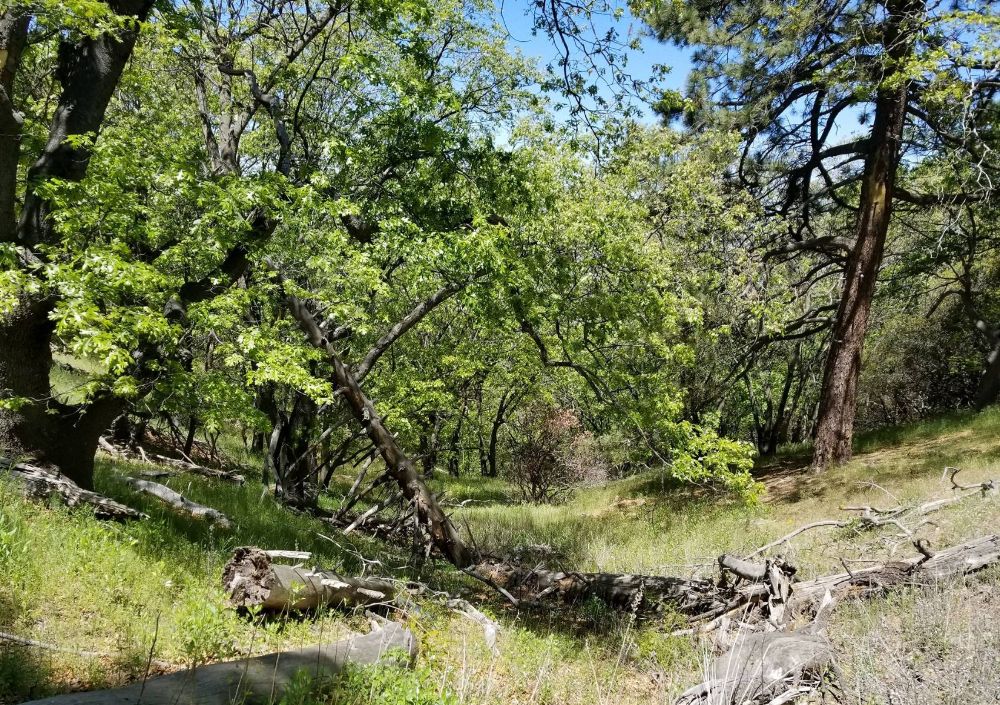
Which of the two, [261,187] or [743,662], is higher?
[261,187]

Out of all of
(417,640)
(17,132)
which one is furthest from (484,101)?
(417,640)

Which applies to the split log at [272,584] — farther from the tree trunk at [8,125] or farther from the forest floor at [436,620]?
the tree trunk at [8,125]

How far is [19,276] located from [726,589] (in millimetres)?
7742

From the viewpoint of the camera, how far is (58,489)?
5.95 meters

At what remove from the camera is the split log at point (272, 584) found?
4992 mm

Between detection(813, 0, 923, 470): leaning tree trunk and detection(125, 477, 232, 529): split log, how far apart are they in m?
11.5

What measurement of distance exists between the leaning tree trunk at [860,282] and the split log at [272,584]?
11.2 m

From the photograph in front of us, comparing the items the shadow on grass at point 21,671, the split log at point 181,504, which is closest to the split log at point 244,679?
the shadow on grass at point 21,671

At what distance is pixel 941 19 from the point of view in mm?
9133

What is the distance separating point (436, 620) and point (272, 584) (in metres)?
1.95

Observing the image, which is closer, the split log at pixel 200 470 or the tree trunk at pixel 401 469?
the tree trunk at pixel 401 469

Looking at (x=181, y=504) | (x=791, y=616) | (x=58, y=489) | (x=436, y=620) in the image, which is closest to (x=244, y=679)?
(x=436, y=620)

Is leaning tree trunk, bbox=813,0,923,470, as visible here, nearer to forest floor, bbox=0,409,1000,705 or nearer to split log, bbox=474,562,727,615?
forest floor, bbox=0,409,1000,705

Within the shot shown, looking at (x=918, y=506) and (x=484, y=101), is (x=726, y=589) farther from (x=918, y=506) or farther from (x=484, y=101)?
(x=484, y=101)
